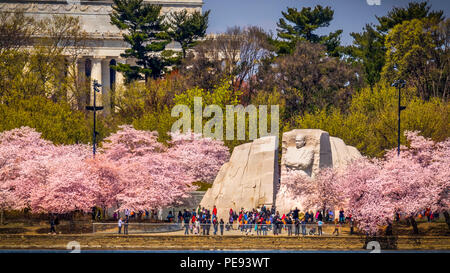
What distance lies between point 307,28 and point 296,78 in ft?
37.7

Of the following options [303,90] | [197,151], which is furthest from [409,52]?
[197,151]

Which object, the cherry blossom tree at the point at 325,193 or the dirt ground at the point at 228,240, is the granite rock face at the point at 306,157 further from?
the dirt ground at the point at 228,240

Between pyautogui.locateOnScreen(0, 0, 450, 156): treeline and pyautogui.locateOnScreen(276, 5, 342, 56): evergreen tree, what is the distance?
0.33 feet

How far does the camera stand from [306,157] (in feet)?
173

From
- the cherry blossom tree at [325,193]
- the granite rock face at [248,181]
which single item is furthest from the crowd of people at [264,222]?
the granite rock face at [248,181]

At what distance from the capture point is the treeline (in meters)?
66.9

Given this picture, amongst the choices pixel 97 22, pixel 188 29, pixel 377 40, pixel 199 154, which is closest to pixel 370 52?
pixel 377 40

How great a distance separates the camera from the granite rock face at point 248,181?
53.8m

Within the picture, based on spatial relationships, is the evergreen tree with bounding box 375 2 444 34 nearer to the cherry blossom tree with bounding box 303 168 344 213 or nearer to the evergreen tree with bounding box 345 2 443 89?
the evergreen tree with bounding box 345 2 443 89

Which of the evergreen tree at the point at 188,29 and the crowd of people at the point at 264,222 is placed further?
the evergreen tree at the point at 188,29

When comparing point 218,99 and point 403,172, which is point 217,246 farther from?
point 218,99

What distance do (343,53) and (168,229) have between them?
156 feet

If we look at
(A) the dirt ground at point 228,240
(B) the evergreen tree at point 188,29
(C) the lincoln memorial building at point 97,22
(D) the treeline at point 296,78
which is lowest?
(A) the dirt ground at point 228,240

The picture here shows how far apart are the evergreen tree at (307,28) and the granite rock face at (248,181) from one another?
108 ft
